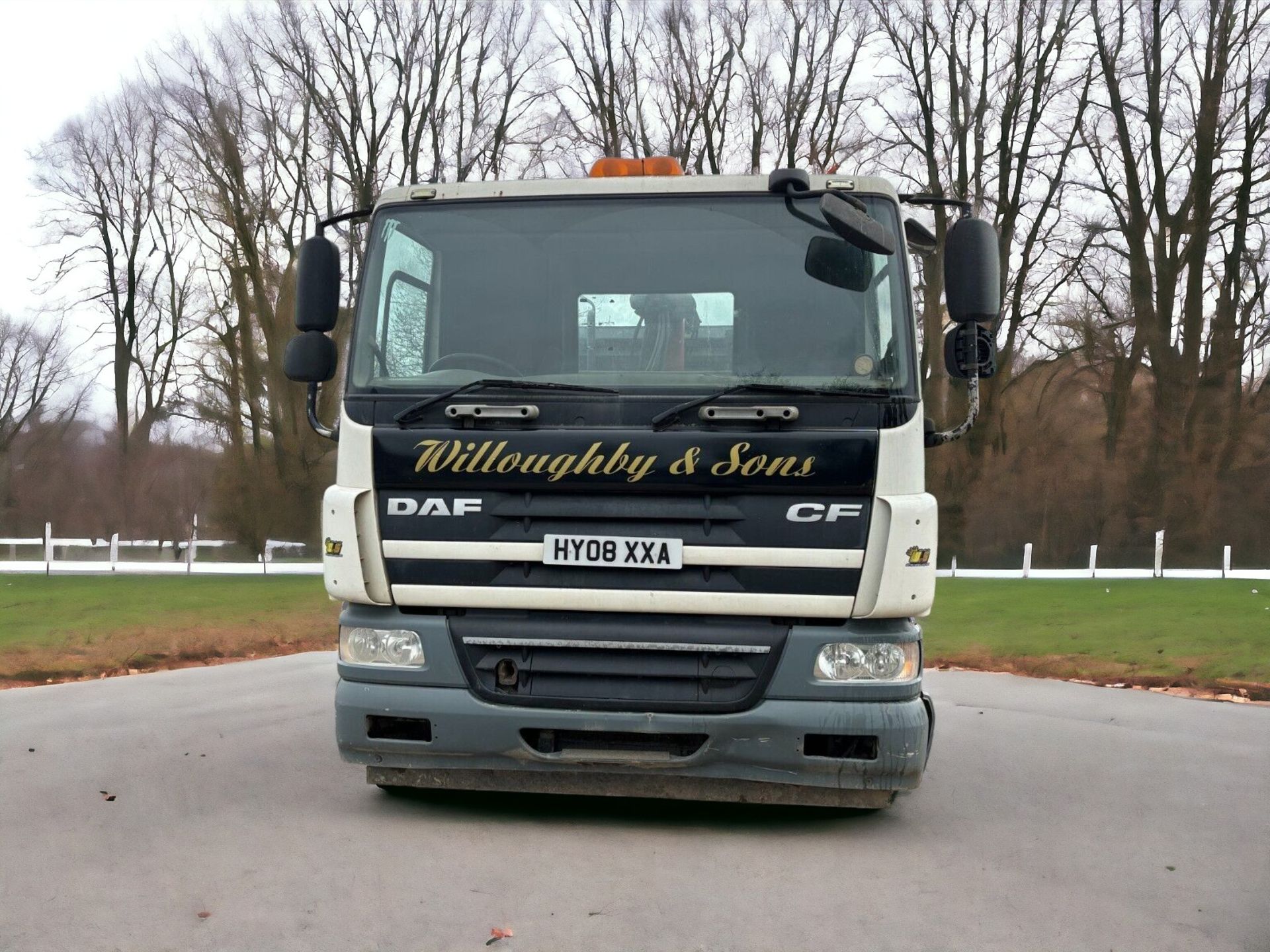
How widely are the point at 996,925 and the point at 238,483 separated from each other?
1134 inches

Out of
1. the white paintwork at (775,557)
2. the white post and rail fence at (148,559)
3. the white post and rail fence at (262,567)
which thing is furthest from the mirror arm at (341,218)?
the white post and rail fence at (148,559)

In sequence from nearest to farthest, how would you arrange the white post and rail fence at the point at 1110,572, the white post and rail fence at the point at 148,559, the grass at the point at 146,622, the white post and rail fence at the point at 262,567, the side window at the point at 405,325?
1. the side window at the point at 405,325
2. the grass at the point at 146,622
3. the white post and rail fence at the point at 1110,572
4. the white post and rail fence at the point at 262,567
5. the white post and rail fence at the point at 148,559

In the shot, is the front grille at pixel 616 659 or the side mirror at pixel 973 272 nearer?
the front grille at pixel 616 659

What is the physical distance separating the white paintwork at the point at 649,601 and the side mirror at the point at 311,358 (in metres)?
1.35

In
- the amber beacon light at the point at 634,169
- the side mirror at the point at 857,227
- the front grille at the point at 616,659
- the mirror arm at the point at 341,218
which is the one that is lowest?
the front grille at the point at 616,659

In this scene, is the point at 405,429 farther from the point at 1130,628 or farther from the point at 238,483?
the point at 238,483

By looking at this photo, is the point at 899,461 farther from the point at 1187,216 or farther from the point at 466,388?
the point at 1187,216

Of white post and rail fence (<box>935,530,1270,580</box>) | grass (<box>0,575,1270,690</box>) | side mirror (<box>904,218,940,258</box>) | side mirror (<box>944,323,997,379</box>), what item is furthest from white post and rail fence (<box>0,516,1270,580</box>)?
side mirror (<box>944,323,997,379</box>)

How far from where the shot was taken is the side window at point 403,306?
654 cm

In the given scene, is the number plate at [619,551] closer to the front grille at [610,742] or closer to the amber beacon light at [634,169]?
the front grille at [610,742]

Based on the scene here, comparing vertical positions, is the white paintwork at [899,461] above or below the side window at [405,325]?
below

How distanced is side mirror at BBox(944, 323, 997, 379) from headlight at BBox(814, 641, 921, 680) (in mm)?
1355

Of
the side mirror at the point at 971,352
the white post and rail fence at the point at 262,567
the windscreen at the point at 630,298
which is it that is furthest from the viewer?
the white post and rail fence at the point at 262,567

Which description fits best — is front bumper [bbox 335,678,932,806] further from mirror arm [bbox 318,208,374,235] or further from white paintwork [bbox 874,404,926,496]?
mirror arm [bbox 318,208,374,235]
